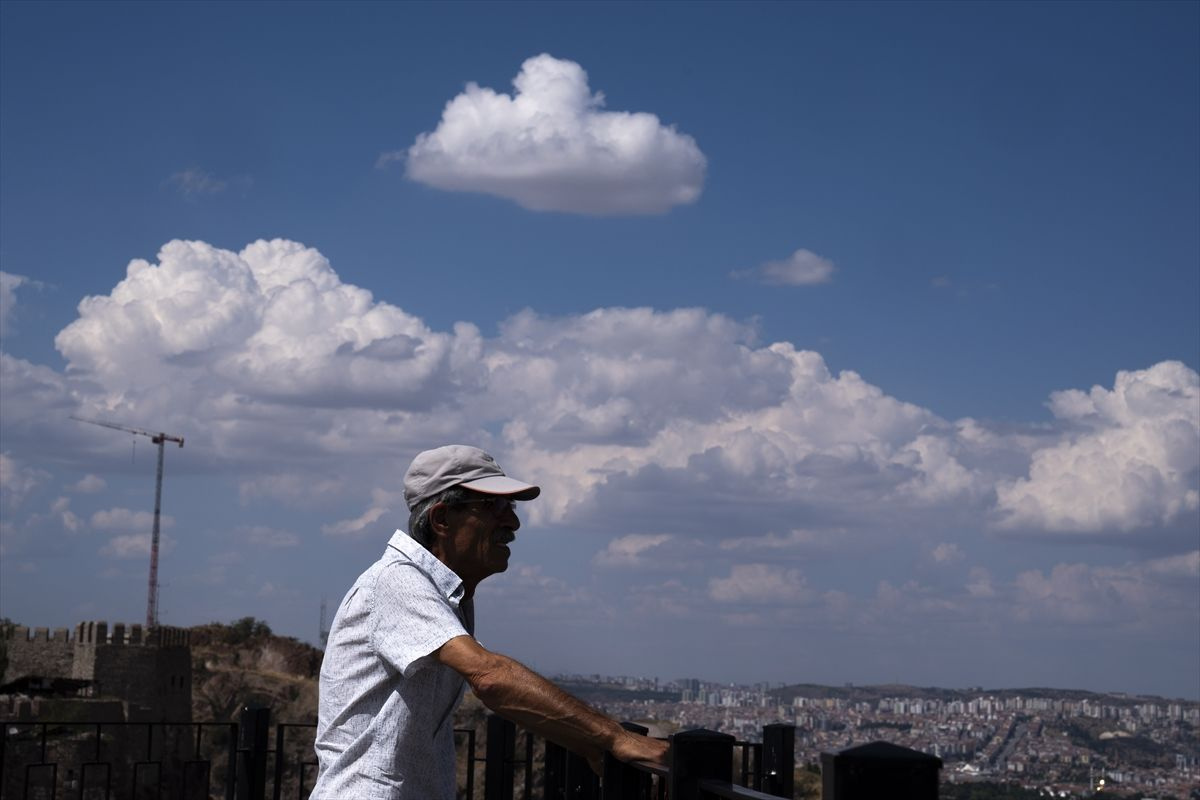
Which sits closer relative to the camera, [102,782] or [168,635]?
[102,782]

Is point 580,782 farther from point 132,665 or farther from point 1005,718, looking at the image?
point 1005,718

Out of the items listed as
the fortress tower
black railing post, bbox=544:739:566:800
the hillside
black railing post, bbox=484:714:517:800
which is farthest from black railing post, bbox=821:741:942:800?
the hillside

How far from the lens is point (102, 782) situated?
2717 cm

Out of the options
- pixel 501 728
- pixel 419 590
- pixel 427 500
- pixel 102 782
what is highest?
pixel 427 500

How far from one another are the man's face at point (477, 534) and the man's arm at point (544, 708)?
1.24 feet

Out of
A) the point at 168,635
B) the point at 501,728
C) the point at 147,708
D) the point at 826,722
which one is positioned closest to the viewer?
the point at 501,728

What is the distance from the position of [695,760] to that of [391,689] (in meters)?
0.72

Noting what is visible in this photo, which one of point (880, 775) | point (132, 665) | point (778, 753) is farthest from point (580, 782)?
point (132, 665)

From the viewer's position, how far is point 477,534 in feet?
10.6

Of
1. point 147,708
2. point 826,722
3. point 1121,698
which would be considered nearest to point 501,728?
point 826,722

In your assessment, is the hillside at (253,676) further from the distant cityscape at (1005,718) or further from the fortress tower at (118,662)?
the distant cityscape at (1005,718)

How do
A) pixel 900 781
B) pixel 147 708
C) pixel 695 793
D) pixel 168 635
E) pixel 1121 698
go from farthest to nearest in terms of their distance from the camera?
pixel 1121 698
pixel 168 635
pixel 147 708
pixel 695 793
pixel 900 781

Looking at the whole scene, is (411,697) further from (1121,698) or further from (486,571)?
(1121,698)

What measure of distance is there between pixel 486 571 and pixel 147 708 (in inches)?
1624
